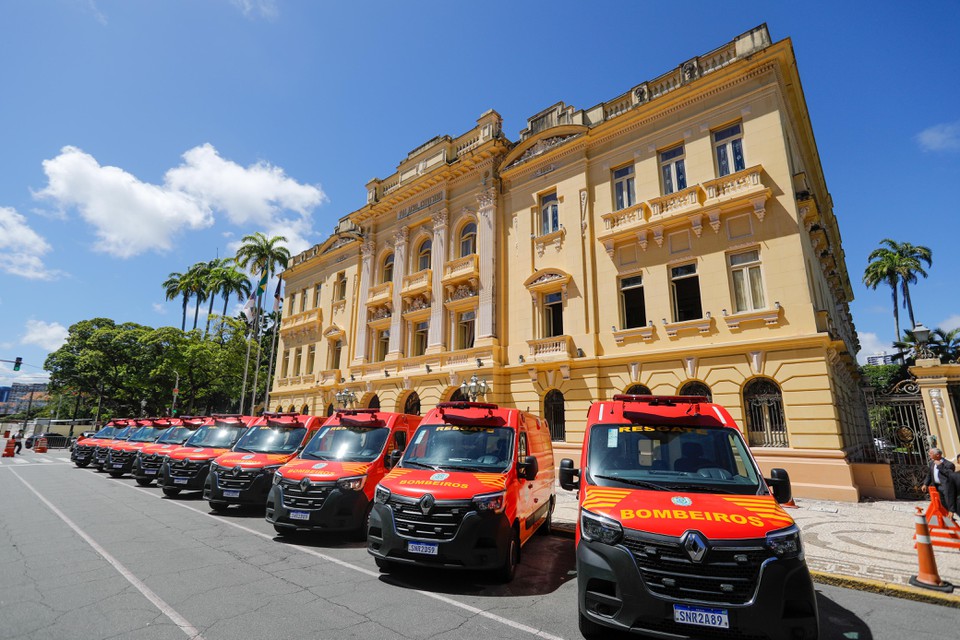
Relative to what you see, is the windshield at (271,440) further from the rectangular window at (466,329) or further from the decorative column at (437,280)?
the rectangular window at (466,329)

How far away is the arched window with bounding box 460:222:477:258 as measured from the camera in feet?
75.2

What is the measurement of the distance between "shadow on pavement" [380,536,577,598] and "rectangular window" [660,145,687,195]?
14.1 meters

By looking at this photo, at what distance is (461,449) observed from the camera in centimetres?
734

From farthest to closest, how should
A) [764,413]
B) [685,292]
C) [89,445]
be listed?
[89,445] → [685,292] → [764,413]

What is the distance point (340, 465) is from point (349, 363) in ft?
64.8

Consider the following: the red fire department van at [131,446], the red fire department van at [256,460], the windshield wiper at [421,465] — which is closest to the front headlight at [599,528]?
the windshield wiper at [421,465]

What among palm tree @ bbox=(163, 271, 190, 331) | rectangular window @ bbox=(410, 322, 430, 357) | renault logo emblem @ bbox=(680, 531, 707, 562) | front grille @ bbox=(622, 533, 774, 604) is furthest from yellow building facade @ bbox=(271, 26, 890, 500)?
palm tree @ bbox=(163, 271, 190, 331)

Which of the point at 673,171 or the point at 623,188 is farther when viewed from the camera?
the point at 623,188

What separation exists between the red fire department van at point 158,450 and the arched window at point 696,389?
56.4ft

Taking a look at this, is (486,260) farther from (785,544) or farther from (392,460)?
(785,544)

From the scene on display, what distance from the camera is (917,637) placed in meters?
4.49

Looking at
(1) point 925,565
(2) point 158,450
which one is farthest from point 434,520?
(2) point 158,450

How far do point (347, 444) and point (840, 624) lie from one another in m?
8.02

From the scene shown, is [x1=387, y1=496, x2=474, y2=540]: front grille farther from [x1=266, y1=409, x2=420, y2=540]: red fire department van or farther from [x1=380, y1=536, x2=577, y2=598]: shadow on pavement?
[x1=266, y1=409, x2=420, y2=540]: red fire department van
